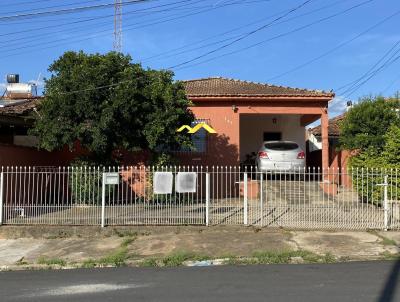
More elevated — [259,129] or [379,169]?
[259,129]

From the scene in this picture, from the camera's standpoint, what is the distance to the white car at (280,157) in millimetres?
17547

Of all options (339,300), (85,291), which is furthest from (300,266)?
(85,291)

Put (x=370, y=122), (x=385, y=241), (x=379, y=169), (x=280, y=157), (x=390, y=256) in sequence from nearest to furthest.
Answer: (x=390, y=256), (x=385, y=241), (x=379, y=169), (x=370, y=122), (x=280, y=157)

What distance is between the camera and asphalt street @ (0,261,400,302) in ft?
22.4

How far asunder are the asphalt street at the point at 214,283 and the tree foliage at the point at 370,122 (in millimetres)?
7194

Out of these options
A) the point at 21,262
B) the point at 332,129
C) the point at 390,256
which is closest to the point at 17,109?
the point at 21,262

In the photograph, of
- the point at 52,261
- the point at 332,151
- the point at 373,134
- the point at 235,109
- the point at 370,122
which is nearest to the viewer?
the point at 52,261

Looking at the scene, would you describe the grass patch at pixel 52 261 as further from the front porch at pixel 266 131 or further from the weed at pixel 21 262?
the front porch at pixel 266 131

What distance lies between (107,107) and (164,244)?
489 cm

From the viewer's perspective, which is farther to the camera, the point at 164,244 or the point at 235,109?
the point at 235,109

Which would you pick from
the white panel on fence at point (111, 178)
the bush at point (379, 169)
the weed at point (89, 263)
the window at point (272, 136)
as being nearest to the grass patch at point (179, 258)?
the weed at point (89, 263)

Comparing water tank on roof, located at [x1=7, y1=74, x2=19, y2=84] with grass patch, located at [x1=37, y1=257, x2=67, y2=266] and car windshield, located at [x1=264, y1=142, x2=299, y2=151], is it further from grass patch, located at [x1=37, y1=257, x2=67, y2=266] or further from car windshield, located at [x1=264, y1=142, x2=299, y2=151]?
grass patch, located at [x1=37, y1=257, x2=67, y2=266]

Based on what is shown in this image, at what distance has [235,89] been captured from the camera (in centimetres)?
2020

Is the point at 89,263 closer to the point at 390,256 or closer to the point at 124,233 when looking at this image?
the point at 124,233
